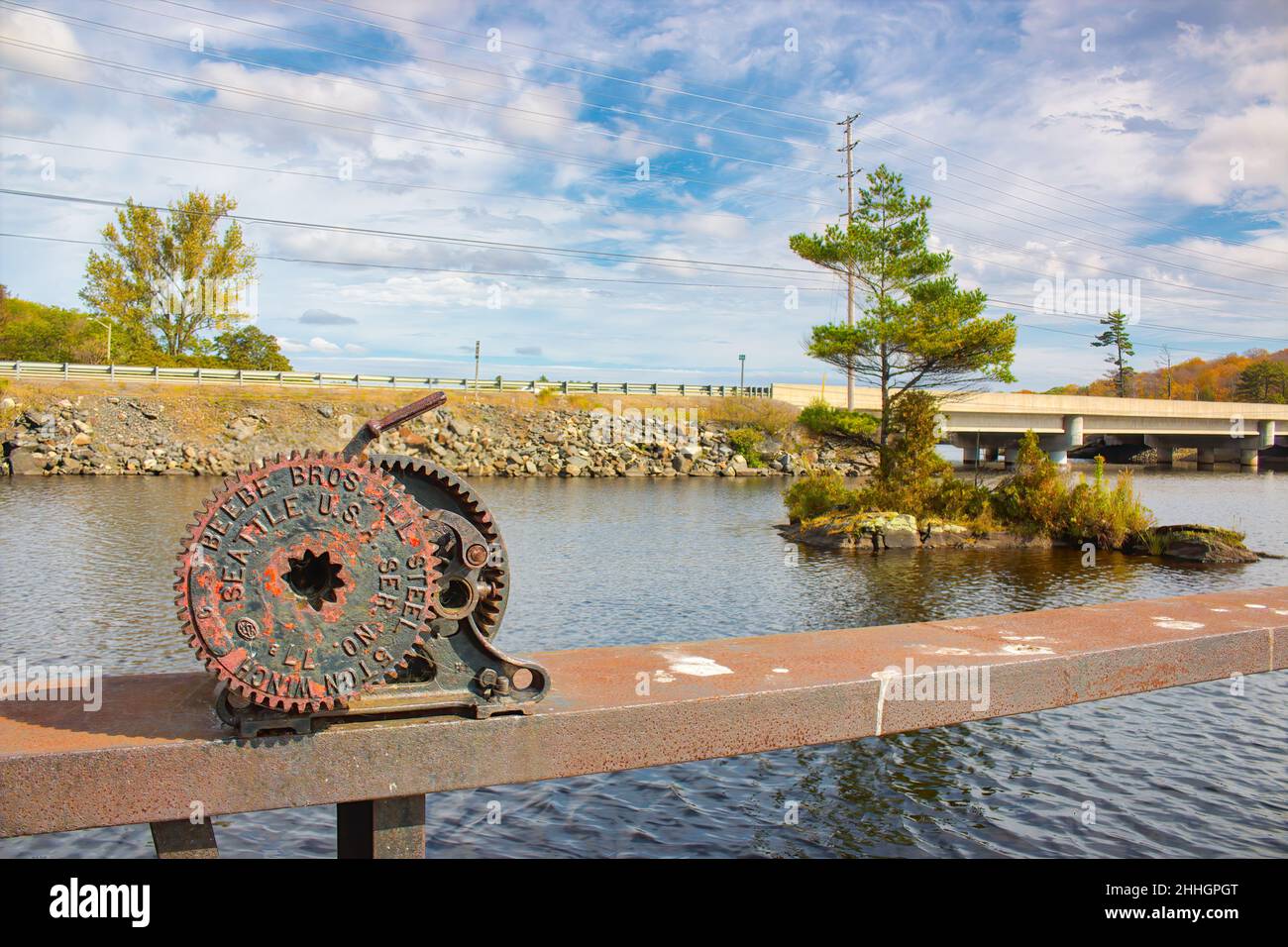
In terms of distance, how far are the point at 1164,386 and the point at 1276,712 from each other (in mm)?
145234

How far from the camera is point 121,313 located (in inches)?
2451

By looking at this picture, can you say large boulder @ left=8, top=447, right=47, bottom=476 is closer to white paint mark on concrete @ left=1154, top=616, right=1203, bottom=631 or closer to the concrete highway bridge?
the concrete highway bridge

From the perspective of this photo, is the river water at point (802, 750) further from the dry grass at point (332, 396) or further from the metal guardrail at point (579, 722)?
the dry grass at point (332, 396)

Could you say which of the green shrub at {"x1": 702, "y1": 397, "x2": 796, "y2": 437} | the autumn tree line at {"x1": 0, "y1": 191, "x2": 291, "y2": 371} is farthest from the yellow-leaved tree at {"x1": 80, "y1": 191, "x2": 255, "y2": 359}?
the green shrub at {"x1": 702, "y1": 397, "x2": 796, "y2": 437}

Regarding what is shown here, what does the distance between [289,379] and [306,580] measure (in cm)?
5769

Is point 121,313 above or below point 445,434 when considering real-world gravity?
above

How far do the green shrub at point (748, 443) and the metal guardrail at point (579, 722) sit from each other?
5260cm

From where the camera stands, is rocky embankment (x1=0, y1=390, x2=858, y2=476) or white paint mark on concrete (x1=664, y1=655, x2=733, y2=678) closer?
white paint mark on concrete (x1=664, y1=655, x2=733, y2=678)

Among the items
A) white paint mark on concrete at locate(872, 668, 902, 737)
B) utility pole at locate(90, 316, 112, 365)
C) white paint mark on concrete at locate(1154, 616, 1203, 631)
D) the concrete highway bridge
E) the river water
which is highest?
utility pole at locate(90, 316, 112, 365)

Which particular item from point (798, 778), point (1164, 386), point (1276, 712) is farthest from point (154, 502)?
point (1164, 386)

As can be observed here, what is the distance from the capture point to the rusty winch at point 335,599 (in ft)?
15.1

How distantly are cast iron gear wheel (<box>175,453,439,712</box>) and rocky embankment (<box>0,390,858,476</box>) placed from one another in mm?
38352

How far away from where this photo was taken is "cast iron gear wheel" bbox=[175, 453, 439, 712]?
4574 mm
